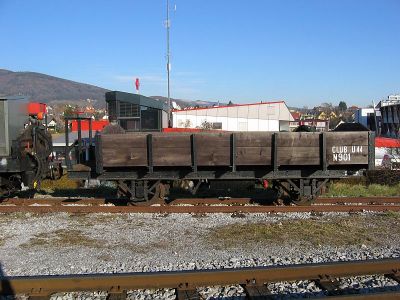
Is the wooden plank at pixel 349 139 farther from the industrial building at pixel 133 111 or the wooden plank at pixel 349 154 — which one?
the industrial building at pixel 133 111

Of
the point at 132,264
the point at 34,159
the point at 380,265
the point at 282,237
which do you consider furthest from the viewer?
the point at 34,159

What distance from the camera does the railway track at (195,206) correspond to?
31.5 feet

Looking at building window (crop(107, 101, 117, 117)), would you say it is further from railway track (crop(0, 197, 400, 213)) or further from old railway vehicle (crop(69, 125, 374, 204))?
old railway vehicle (crop(69, 125, 374, 204))

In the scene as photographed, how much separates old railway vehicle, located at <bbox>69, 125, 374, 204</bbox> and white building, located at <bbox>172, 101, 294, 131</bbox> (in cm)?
4190

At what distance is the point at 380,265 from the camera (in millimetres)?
5238

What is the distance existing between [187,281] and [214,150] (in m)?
5.26

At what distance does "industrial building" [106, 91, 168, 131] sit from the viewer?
1828 centimetres

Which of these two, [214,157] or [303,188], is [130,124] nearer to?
[214,157]

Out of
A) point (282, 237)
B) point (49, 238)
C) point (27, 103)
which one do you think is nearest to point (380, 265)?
point (282, 237)

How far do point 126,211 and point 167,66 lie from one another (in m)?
34.6

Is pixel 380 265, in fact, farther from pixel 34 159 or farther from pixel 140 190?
pixel 34 159

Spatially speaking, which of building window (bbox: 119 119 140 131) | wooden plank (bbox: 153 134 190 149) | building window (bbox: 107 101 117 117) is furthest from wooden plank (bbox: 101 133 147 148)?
building window (bbox: 107 101 117 117)

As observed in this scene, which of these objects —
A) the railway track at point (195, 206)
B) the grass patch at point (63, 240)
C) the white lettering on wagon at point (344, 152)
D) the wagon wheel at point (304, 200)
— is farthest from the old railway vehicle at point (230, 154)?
the grass patch at point (63, 240)

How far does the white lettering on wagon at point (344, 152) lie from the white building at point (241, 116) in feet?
138
